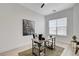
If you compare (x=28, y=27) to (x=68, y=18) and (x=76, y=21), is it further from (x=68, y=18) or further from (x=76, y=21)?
(x=76, y=21)

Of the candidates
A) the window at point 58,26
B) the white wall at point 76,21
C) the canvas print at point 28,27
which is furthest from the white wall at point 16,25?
the white wall at point 76,21

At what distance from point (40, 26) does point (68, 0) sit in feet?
3.17

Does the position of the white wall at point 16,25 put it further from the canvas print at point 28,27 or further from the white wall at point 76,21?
the white wall at point 76,21

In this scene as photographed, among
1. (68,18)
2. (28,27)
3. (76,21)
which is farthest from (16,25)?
(76,21)

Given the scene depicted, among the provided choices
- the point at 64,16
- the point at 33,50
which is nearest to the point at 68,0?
the point at 64,16

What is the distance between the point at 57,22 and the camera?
5.77ft

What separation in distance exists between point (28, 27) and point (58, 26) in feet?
2.47

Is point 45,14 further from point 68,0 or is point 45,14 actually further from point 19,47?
point 19,47

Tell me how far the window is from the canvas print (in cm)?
45

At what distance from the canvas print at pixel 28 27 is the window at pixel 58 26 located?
0.45m

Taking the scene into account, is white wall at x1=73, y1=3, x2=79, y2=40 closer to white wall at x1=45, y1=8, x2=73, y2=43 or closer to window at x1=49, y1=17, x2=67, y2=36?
white wall at x1=45, y1=8, x2=73, y2=43

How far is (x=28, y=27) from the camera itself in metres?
1.77

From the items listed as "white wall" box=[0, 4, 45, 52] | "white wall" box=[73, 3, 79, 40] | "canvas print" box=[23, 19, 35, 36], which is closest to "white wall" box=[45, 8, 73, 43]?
"white wall" box=[73, 3, 79, 40]

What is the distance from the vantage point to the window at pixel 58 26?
1.70m
